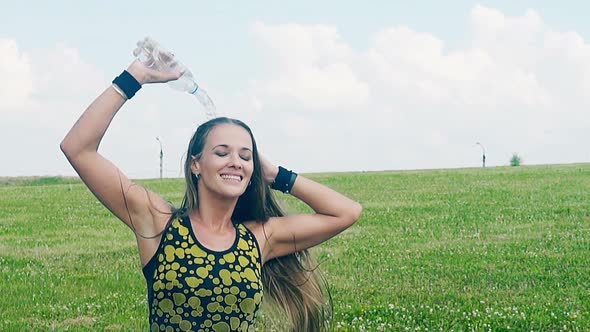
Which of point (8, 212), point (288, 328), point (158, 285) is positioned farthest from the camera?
point (8, 212)

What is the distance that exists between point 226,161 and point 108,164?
2.34ft

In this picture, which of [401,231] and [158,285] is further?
[401,231]

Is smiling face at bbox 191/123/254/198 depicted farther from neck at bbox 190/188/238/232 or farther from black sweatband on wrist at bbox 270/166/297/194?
black sweatband on wrist at bbox 270/166/297/194

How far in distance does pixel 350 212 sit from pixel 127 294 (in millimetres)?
6693

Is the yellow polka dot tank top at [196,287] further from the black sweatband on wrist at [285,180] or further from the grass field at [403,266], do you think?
the grass field at [403,266]

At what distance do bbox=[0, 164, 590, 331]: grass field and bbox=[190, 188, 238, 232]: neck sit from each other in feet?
5.94

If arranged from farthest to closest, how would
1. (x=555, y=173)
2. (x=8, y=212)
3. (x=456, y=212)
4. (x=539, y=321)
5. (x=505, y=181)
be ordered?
1. (x=555, y=173)
2. (x=505, y=181)
3. (x=8, y=212)
4. (x=456, y=212)
5. (x=539, y=321)

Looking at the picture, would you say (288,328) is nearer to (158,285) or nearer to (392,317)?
(158,285)

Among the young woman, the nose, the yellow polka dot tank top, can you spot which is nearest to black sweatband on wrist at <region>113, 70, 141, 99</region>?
the young woman

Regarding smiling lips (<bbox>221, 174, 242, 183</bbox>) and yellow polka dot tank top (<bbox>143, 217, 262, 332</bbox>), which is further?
smiling lips (<bbox>221, 174, 242, 183</bbox>)

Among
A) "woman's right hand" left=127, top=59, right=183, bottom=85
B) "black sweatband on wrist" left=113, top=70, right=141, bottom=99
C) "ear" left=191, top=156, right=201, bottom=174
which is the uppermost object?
"woman's right hand" left=127, top=59, right=183, bottom=85

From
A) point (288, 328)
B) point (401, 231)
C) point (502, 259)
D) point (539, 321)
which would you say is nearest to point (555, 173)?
point (401, 231)

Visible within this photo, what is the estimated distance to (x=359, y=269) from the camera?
1313 centimetres

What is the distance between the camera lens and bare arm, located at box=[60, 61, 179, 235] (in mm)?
4824
